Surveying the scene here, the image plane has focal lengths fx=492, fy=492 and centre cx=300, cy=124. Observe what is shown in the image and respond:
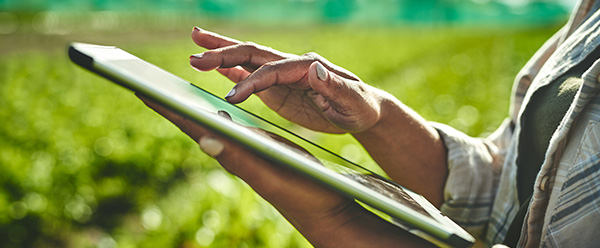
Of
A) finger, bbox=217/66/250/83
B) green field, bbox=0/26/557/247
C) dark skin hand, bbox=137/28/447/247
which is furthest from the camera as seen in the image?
green field, bbox=0/26/557/247

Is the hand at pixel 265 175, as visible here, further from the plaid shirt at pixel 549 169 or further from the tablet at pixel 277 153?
the plaid shirt at pixel 549 169

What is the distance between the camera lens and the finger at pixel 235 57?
45.9 inches

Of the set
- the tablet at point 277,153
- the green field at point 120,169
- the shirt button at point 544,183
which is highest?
the shirt button at point 544,183

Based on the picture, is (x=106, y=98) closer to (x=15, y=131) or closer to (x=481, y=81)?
(x=15, y=131)

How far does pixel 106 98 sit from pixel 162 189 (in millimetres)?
2216

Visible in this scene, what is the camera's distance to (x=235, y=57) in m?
1.21

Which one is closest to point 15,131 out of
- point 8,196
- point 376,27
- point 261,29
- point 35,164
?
point 35,164

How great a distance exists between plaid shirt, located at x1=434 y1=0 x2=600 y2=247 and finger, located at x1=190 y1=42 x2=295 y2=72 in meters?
0.72

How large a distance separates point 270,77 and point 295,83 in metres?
0.10

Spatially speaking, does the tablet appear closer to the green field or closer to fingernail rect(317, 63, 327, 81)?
fingernail rect(317, 63, 327, 81)

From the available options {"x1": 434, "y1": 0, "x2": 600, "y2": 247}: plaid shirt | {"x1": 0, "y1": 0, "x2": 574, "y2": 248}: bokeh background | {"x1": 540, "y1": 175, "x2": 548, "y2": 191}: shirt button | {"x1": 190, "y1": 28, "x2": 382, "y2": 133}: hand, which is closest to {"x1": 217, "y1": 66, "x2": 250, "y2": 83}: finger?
{"x1": 190, "y1": 28, "x2": 382, "y2": 133}: hand

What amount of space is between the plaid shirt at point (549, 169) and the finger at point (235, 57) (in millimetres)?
720

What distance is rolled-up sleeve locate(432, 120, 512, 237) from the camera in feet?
5.26

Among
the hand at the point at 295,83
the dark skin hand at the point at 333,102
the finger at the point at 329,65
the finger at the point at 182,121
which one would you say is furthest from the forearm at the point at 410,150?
the finger at the point at 182,121
